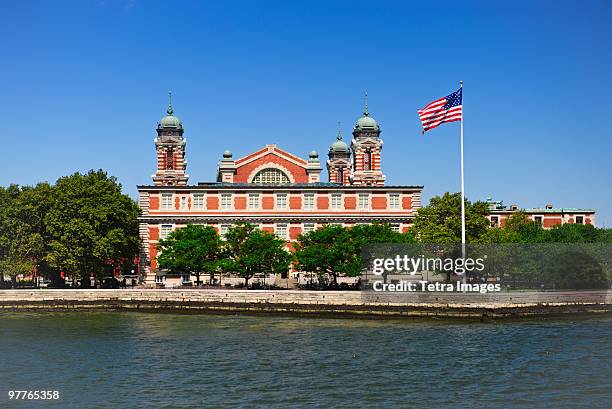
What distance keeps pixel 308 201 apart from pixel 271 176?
13541 mm

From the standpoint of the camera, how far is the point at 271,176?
299ft

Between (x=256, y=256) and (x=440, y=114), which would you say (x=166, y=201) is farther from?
(x=440, y=114)

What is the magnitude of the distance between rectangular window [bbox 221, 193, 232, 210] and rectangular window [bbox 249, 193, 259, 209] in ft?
7.76

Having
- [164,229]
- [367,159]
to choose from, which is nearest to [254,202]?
[164,229]

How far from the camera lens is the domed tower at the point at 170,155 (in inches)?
3551

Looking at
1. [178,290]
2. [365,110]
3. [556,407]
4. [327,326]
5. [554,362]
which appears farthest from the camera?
[365,110]

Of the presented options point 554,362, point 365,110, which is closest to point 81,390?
point 554,362

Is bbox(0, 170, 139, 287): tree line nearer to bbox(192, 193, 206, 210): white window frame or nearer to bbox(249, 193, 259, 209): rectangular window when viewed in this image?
bbox(192, 193, 206, 210): white window frame

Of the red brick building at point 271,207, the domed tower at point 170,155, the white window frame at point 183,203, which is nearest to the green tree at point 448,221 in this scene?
the red brick building at point 271,207

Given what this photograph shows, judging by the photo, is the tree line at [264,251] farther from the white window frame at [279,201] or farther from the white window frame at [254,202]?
the white window frame at [279,201]

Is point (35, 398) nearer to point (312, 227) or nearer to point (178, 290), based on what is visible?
point (178, 290)

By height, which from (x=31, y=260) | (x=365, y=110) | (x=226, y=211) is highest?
(x=365, y=110)

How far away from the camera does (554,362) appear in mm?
32125

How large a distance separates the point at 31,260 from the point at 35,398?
1850 inches
